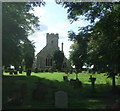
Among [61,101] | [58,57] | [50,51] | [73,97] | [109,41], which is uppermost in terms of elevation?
[50,51]

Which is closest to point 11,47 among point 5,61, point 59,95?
point 5,61

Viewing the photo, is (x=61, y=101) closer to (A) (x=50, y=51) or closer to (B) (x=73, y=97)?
(B) (x=73, y=97)

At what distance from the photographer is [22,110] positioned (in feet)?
29.0

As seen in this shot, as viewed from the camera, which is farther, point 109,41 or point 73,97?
point 109,41

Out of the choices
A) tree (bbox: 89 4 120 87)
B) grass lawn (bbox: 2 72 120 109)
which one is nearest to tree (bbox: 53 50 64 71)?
grass lawn (bbox: 2 72 120 109)

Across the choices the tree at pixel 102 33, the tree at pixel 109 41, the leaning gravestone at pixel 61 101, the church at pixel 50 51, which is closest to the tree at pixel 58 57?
the church at pixel 50 51

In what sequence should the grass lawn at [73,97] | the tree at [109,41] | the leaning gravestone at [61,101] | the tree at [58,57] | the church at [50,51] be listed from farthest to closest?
1. the church at [50,51]
2. the tree at [58,57]
3. the tree at [109,41]
4. the grass lawn at [73,97]
5. the leaning gravestone at [61,101]

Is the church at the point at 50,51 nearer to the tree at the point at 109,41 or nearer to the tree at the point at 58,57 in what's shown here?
the tree at the point at 58,57

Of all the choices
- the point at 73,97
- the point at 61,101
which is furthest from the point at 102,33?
the point at 61,101

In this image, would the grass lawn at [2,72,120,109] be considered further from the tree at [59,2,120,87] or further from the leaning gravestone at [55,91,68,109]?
A: the tree at [59,2,120,87]

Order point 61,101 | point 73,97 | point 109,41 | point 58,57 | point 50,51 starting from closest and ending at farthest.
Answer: point 61,101 < point 73,97 < point 109,41 < point 58,57 < point 50,51

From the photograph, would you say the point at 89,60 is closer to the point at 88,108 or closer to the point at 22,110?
the point at 88,108

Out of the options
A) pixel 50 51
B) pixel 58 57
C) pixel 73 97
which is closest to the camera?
pixel 73 97

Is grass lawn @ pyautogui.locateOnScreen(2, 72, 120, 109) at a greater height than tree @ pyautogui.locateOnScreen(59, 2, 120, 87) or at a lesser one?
lesser
